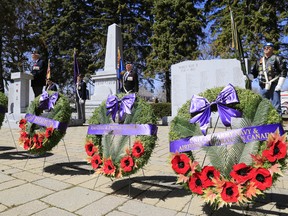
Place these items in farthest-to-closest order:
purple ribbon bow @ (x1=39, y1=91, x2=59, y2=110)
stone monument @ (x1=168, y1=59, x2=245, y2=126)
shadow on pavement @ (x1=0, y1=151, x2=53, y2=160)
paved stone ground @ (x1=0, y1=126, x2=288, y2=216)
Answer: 1. stone monument @ (x1=168, y1=59, x2=245, y2=126)
2. shadow on pavement @ (x1=0, y1=151, x2=53, y2=160)
3. purple ribbon bow @ (x1=39, y1=91, x2=59, y2=110)
4. paved stone ground @ (x1=0, y1=126, x2=288, y2=216)

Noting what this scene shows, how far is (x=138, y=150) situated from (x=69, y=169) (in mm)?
1820

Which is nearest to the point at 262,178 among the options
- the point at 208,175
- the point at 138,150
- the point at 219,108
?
the point at 208,175

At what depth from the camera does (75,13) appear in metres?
28.0

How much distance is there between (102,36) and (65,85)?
23.1 feet

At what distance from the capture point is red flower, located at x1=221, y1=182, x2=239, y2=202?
2.36 meters

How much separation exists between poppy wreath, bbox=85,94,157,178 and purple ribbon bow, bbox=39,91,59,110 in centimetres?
93

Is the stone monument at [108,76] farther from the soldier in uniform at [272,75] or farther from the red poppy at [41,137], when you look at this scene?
the red poppy at [41,137]

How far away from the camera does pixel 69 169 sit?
448cm

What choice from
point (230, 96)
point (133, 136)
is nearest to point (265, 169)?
point (230, 96)

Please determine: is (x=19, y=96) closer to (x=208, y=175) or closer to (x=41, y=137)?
(x=41, y=137)

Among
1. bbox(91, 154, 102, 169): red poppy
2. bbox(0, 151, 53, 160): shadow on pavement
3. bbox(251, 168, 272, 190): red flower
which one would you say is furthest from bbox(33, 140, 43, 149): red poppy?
bbox(251, 168, 272, 190): red flower

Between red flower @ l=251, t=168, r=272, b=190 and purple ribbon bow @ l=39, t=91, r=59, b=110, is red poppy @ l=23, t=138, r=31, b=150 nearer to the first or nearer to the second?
purple ribbon bow @ l=39, t=91, r=59, b=110

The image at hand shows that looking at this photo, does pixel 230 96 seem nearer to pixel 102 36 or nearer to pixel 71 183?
pixel 71 183

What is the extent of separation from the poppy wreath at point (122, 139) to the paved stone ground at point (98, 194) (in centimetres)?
28
